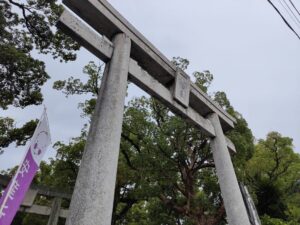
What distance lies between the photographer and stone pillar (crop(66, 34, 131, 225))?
2762 mm

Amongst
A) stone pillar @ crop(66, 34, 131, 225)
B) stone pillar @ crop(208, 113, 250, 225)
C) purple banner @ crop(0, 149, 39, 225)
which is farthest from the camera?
stone pillar @ crop(208, 113, 250, 225)

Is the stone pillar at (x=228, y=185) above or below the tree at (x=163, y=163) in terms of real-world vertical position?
below

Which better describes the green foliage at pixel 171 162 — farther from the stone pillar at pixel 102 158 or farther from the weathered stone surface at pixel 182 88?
the stone pillar at pixel 102 158

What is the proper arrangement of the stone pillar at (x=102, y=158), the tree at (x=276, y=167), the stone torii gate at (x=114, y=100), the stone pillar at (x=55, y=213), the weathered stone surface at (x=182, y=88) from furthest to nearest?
the tree at (x=276, y=167) → the stone pillar at (x=55, y=213) → the weathered stone surface at (x=182, y=88) → the stone torii gate at (x=114, y=100) → the stone pillar at (x=102, y=158)

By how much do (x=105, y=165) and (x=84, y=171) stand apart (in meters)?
0.23

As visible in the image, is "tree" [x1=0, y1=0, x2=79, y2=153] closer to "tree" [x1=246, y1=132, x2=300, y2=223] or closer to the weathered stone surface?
the weathered stone surface

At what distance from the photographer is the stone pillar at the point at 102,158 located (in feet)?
9.06

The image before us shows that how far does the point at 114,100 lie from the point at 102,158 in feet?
2.60

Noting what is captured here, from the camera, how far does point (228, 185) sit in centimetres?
512

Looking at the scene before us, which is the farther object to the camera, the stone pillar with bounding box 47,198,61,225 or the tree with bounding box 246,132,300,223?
the tree with bounding box 246,132,300,223

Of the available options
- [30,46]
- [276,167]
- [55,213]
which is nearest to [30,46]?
[30,46]

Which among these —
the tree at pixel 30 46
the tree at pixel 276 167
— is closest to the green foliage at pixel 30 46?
the tree at pixel 30 46

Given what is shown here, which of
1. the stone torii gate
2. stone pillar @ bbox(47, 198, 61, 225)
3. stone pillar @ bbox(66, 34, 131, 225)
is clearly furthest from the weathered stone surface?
stone pillar @ bbox(47, 198, 61, 225)

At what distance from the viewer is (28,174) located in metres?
3.91
